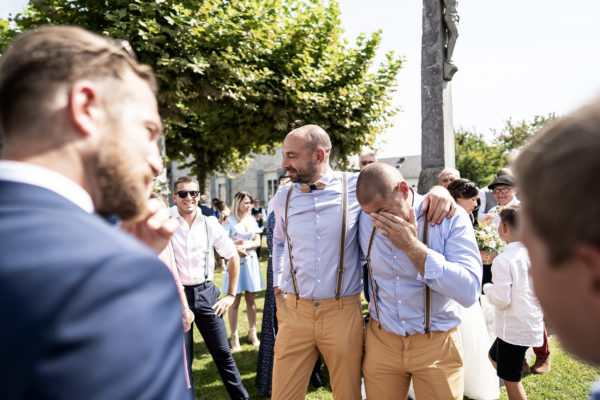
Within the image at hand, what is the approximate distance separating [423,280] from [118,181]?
197cm

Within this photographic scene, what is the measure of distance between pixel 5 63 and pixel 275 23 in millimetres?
11114

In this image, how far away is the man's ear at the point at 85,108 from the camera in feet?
2.88

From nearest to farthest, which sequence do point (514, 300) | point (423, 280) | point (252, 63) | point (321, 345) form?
point (423, 280) → point (321, 345) → point (514, 300) → point (252, 63)

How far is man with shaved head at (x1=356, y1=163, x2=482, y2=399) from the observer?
2.32 m

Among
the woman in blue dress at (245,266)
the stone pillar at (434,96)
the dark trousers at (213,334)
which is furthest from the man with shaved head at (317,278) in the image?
the woman in blue dress at (245,266)

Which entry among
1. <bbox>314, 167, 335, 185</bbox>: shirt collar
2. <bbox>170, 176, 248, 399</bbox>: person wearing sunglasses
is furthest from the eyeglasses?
<bbox>314, 167, 335, 185</bbox>: shirt collar

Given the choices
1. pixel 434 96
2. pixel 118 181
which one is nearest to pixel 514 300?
pixel 434 96

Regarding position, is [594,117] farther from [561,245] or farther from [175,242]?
Answer: [175,242]

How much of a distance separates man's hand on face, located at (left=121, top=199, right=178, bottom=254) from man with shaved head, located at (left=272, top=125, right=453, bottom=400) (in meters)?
1.76

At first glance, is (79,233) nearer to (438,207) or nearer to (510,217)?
(438,207)

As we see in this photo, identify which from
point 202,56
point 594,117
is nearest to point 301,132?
point 594,117

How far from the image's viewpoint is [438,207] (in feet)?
8.14

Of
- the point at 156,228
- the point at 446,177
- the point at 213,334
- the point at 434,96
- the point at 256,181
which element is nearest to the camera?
the point at 156,228

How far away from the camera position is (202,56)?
9070mm
